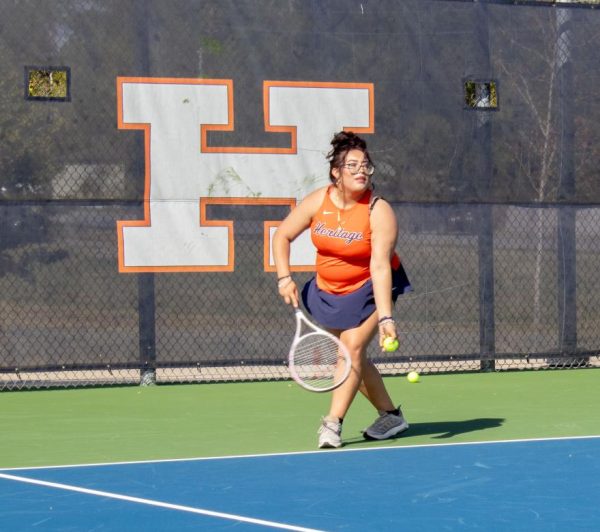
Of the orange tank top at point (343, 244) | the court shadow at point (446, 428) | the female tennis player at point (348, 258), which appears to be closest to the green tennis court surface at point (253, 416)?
the court shadow at point (446, 428)

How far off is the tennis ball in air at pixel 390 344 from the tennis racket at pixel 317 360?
0.32 m

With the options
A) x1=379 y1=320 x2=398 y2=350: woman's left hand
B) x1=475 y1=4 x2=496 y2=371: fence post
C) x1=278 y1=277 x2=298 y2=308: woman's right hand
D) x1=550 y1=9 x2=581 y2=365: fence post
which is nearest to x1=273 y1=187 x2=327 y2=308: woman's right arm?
x1=278 y1=277 x2=298 y2=308: woman's right hand

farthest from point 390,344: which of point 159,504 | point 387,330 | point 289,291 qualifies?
point 159,504

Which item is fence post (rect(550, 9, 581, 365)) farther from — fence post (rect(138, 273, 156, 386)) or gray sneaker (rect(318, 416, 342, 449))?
gray sneaker (rect(318, 416, 342, 449))

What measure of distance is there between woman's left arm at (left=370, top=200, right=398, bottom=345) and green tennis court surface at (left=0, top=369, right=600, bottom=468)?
81 centimetres

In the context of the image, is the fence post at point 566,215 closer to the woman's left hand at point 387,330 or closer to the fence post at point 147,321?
the fence post at point 147,321

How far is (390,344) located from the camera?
610 cm

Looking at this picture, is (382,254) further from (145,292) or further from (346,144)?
(145,292)

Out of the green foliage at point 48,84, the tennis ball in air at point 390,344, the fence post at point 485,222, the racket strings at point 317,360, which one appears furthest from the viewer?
the fence post at point 485,222

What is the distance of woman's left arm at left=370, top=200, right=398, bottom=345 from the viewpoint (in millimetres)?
6401

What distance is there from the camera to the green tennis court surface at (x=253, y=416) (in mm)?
6727

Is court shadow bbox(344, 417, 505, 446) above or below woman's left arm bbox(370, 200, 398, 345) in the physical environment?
below

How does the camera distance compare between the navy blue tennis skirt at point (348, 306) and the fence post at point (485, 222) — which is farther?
the fence post at point (485, 222)

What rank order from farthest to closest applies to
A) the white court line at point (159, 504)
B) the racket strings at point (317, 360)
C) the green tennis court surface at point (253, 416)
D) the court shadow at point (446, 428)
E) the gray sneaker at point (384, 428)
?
the court shadow at point (446, 428) < the gray sneaker at point (384, 428) < the green tennis court surface at point (253, 416) < the racket strings at point (317, 360) < the white court line at point (159, 504)
